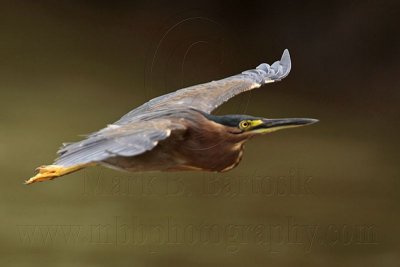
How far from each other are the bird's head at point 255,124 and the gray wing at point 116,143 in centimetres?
12

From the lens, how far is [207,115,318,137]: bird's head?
5.17ft

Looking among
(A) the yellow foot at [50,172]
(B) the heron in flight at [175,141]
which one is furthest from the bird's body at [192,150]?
(A) the yellow foot at [50,172]

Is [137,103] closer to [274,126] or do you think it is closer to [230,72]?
[230,72]

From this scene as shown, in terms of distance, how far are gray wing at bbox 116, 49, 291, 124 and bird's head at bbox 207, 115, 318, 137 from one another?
0.24 m

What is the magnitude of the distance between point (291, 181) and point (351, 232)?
1.29ft

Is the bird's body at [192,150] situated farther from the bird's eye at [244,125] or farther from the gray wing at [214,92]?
the gray wing at [214,92]

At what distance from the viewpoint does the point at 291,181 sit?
9.21 ft

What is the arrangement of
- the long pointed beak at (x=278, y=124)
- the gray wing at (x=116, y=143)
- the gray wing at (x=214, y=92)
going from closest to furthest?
the gray wing at (x=116, y=143) → the long pointed beak at (x=278, y=124) → the gray wing at (x=214, y=92)

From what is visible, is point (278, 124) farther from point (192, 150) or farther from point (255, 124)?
point (192, 150)

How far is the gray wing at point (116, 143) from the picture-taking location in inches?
55.3

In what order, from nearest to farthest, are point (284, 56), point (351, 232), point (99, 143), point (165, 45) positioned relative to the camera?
1. point (99, 143)
2. point (165, 45)
3. point (284, 56)
4. point (351, 232)

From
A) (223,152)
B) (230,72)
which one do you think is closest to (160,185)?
(230,72)

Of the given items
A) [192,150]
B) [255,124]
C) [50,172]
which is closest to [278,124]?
[255,124]

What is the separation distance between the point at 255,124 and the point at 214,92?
0.41 m
